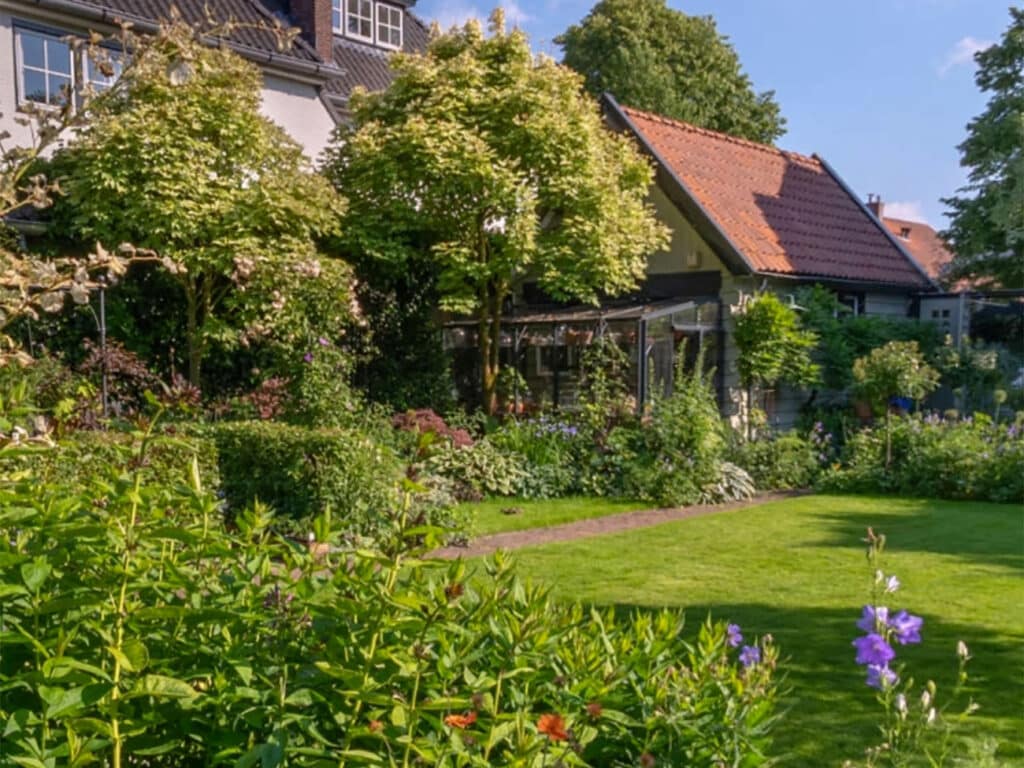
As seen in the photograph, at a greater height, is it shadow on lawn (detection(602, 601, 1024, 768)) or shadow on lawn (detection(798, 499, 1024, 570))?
shadow on lawn (detection(602, 601, 1024, 768))

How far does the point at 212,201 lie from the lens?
1124 cm

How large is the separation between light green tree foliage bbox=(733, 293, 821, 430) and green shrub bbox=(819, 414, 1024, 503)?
237cm

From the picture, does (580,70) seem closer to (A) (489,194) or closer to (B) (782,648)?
(A) (489,194)

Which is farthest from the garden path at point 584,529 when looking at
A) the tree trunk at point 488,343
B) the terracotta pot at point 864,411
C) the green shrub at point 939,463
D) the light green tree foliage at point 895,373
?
the tree trunk at point 488,343

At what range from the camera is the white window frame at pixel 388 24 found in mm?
20422

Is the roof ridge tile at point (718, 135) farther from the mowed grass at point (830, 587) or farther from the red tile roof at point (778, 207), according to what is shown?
the mowed grass at point (830, 587)

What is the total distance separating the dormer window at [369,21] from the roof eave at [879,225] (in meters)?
9.74

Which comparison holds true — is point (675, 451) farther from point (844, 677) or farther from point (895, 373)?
point (844, 677)

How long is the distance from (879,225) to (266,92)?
12.7 meters

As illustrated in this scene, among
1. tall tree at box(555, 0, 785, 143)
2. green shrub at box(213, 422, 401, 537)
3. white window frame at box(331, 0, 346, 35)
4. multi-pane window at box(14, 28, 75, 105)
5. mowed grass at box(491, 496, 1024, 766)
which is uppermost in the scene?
tall tree at box(555, 0, 785, 143)

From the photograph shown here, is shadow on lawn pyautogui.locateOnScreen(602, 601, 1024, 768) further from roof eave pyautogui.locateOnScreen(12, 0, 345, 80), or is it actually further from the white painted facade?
the white painted facade

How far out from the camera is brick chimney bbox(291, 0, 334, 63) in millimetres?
17516

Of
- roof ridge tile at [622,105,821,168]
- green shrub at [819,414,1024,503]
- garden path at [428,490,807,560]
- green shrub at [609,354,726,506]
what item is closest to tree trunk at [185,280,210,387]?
garden path at [428,490,807,560]

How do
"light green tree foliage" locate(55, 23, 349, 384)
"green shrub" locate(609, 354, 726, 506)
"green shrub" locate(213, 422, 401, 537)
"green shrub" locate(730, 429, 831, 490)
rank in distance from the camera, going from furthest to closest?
"green shrub" locate(730, 429, 831, 490)
"green shrub" locate(609, 354, 726, 506)
"light green tree foliage" locate(55, 23, 349, 384)
"green shrub" locate(213, 422, 401, 537)
